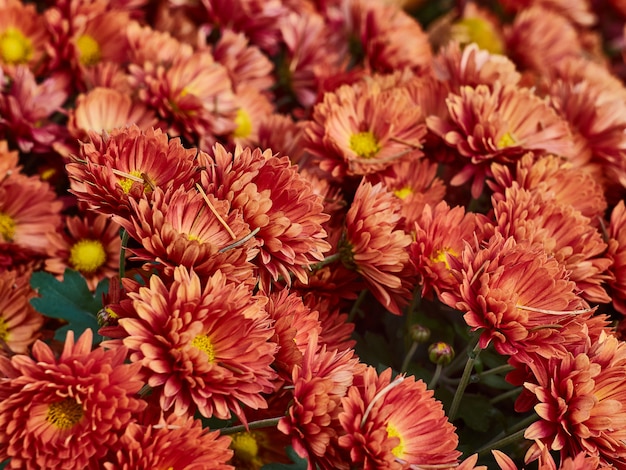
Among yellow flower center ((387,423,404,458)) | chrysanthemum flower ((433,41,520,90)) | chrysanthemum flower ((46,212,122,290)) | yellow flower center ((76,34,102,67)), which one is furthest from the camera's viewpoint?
yellow flower center ((76,34,102,67))

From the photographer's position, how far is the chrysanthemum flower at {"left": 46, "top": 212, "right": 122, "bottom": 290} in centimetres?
121

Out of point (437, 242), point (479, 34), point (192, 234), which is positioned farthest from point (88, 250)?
point (479, 34)

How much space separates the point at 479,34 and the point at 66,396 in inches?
59.9

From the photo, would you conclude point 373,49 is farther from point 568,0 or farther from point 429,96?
point 568,0

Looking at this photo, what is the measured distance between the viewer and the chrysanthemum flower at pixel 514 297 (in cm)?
91

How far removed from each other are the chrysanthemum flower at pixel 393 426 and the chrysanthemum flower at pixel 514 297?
0.12 meters

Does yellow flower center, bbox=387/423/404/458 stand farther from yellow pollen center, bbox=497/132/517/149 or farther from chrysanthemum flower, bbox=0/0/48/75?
chrysanthemum flower, bbox=0/0/48/75

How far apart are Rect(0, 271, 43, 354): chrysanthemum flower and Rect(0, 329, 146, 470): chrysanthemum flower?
344 millimetres

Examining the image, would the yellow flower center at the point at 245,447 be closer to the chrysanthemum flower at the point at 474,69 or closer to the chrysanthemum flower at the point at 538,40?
the chrysanthemum flower at the point at 474,69

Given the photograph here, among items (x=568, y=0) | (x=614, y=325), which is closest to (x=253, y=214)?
(x=614, y=325)

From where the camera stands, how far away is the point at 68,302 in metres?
1.05

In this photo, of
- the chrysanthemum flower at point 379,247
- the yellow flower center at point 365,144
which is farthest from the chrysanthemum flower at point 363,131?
the chrysanthemum flower at point 379,247

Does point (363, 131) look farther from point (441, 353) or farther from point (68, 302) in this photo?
point (68, 302)

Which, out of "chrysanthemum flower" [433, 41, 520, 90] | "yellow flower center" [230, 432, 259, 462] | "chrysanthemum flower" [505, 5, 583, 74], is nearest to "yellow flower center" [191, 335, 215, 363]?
"yellow flower center" [230, 432, 259, 462]
